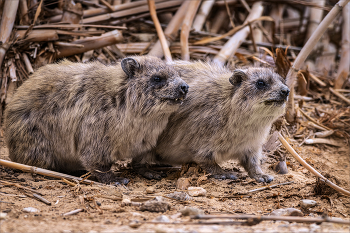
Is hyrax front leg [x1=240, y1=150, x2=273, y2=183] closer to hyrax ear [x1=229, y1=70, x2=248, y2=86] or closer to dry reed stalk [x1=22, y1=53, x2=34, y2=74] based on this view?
hyrax ear [x1=229, y1=70, x2=248, y2=86]

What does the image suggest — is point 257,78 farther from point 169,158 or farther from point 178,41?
point 178,41

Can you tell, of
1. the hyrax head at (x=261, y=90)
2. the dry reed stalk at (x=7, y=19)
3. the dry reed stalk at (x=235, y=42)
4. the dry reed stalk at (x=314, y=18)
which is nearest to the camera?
the hyrax head at (x=261, y=90)

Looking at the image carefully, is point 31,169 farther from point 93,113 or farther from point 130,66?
point 130,66

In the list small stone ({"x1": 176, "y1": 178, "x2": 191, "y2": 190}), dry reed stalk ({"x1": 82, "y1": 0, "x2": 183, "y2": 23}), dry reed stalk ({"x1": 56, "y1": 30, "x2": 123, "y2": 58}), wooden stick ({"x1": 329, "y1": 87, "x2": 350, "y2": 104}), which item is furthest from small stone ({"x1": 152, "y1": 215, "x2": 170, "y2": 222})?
wooden stick ({"x1": 329, "y1": 87, "x2": 350, "y2": 104})

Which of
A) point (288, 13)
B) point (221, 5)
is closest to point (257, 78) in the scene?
point (221, 5)

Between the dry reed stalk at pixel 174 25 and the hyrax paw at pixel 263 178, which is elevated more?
the dry reed stalk at pixel 174 25

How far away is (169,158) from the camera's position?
5781 millimetres

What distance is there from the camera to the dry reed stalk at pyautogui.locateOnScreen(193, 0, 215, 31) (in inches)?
346

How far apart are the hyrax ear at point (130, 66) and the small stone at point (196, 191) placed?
1647 mm

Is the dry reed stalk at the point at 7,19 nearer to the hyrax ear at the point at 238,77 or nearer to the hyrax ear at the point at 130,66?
the hyrax ear at the point at 130,66

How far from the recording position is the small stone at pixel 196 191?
4613 millimetres

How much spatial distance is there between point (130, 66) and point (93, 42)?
7.40 ft

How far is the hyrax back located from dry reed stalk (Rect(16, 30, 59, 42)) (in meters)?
1.47

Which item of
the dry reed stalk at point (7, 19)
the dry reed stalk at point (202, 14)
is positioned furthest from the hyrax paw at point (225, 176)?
the dry reed stalk at point (202, 14)
